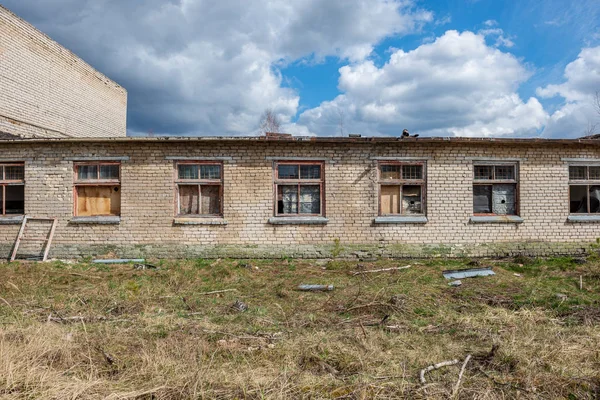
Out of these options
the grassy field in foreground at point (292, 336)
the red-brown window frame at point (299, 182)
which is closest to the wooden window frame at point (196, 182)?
the red-brown window frame at point (299, 182)

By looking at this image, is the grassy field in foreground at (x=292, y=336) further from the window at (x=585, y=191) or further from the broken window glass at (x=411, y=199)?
the window at (x=585, y=191)

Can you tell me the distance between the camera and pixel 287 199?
9.26 meters

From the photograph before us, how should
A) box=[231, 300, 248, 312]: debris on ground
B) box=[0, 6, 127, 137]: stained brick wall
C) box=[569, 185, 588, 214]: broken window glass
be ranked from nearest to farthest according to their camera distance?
1. box=[231, 300, 248, 312]: debris on ground
2. box=[569, 185, 588, 214]: broken window glass
3. box=[0, 6, 127, 137]: stained brick wall

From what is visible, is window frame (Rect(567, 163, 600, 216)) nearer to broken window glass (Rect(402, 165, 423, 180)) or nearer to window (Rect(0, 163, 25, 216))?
broken window glass (Rect(402, 165, 423, 180))

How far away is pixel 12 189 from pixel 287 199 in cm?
753

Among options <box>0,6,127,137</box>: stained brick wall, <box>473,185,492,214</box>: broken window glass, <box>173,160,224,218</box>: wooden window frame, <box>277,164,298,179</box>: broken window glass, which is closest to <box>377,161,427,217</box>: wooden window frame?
<box>473,185,492,214</box>: broken window glass

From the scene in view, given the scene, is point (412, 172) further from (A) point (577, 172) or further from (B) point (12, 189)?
→ (B) point (12, 189)

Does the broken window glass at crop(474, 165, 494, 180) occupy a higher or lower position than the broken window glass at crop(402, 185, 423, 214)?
higher

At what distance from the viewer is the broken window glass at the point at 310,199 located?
30.5ft

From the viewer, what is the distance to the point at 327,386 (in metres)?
3.05

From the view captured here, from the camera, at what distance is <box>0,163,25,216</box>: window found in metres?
9.30

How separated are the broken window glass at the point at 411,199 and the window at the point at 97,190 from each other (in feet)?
25.2

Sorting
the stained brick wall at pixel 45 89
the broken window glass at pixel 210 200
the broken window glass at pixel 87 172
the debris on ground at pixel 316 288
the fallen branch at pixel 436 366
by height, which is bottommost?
the fallen branch at pixel 436 366

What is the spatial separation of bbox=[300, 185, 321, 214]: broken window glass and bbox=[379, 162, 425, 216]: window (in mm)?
1699
